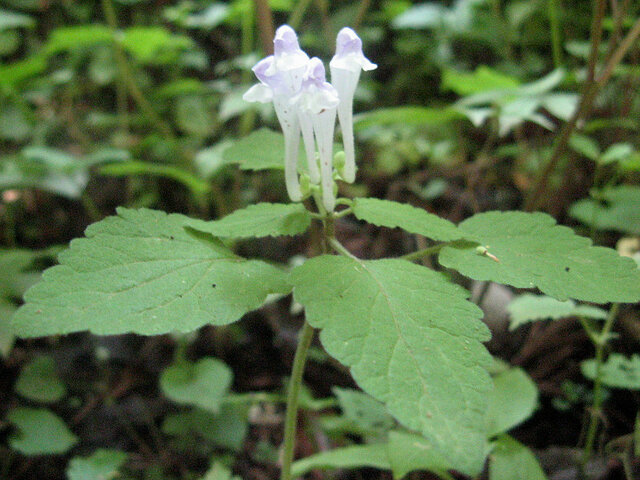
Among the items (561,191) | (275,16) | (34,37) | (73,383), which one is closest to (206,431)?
(73,383)

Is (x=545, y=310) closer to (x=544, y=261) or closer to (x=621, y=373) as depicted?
(x=621, y=373)

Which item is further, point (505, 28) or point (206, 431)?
point (505, 28)

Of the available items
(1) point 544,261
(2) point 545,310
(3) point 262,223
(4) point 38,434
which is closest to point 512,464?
(2) point 545,310

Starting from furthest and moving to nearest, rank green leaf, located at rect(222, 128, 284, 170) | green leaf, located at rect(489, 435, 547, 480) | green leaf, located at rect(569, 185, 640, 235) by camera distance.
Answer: green leaf, located at rect(569, 185, 640, 235), green leaf, located at rect(489, 435, 547, 480), green leaf, located at rect(222, 128, 284, 170)

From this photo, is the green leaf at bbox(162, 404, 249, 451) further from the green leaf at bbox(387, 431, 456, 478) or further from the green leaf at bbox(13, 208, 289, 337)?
→ the green leaf at bbox(13, 208, 289, 337)

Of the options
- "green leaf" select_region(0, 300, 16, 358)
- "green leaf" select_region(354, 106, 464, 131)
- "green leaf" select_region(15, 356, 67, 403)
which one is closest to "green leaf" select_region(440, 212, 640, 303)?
"green leaf" select_region(354, 106, 464, 131)

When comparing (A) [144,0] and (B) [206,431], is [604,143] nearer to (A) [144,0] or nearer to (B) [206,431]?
(B) [206,431]

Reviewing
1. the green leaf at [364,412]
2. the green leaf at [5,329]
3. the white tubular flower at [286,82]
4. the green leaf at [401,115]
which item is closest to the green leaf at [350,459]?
the green leaf at [364,412]
